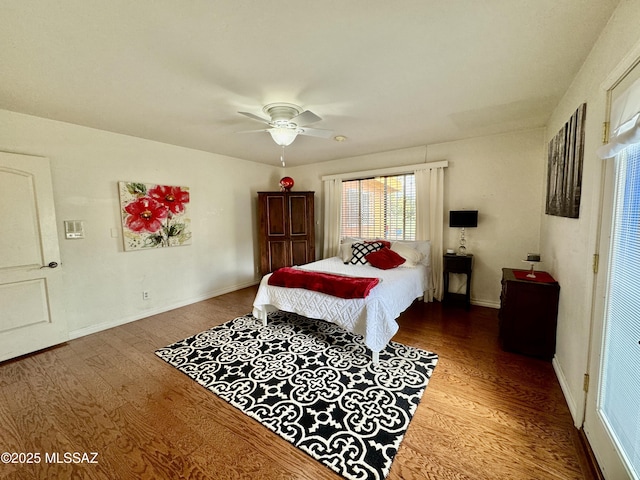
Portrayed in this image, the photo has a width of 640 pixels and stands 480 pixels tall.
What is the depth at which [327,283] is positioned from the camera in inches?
108

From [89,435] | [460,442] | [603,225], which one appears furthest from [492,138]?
[89,435]

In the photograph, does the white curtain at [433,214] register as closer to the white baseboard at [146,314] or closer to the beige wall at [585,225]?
the beige wall at [585,225]

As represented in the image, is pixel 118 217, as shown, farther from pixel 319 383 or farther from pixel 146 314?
pixel 319 383

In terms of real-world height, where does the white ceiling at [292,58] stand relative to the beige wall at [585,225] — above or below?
above

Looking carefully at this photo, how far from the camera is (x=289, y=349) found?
8.64 ft

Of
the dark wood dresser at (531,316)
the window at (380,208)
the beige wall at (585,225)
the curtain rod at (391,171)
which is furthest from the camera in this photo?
the window at (380,208)

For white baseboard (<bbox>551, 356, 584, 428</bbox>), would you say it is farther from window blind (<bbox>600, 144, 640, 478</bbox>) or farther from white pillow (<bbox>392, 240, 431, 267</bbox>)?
white pillow (<bbox>392, 240, 431, 267</bbox>)

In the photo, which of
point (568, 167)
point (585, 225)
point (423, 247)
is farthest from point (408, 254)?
point (585, 225)

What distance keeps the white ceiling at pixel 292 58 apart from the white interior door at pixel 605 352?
0.70 meters

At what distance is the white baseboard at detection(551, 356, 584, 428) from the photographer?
1.61 meters

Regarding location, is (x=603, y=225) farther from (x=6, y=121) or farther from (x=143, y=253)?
(x=6, y=121)

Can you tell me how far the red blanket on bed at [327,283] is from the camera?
100 inches

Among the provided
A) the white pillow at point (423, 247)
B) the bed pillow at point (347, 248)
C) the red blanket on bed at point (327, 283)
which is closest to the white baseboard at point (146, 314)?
the red blanket on bed at point (327, 283)

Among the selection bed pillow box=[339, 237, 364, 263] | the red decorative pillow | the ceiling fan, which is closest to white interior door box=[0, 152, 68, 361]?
the ceiling fan
